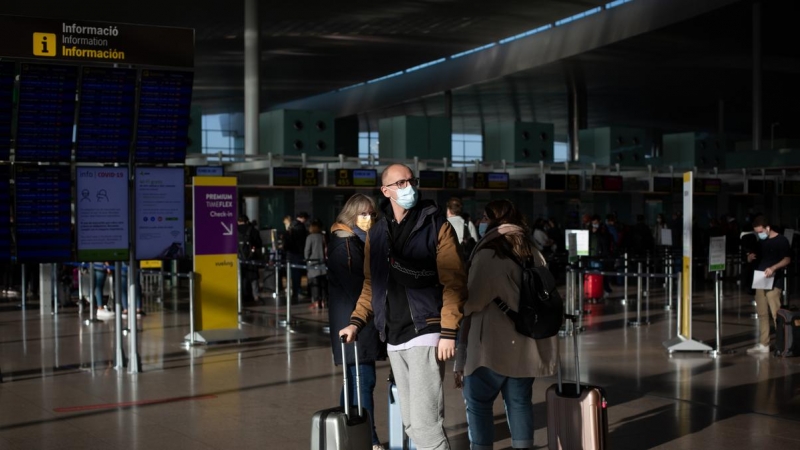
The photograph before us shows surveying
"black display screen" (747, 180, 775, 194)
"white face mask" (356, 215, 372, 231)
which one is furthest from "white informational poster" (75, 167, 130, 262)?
"black display screen" (747, 180, 775, 194)

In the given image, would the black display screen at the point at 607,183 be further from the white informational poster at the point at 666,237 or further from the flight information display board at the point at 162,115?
the flight information display board at the point at 162,115

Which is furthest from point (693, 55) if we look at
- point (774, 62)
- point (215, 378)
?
point (215, 378)

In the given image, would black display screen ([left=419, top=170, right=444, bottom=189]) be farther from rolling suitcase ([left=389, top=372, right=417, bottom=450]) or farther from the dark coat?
rolling suitcase ([left=389, top=372, right=417, bottom=450])

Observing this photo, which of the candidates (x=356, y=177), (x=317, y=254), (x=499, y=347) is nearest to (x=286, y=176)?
(x=356, y=177)

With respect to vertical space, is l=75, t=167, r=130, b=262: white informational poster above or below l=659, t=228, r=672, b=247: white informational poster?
above

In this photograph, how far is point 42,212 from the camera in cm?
1009

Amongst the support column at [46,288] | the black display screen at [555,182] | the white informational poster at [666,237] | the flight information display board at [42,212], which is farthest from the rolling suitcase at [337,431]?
the black display screen at [555,182]

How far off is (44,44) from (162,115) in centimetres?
154

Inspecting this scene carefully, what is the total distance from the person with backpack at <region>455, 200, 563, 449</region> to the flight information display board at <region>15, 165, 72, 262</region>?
6.11m

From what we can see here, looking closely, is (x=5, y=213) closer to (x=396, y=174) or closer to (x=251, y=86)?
(x=396, y=174)

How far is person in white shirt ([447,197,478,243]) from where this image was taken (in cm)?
1366

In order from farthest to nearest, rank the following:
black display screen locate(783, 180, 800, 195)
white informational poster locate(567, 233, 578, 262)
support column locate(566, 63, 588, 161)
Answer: support column locate(566, 63, 588, 161)
black display screen locate(783, 180, 800, 195)
white informational poster locate(567, 233, 578, 262)

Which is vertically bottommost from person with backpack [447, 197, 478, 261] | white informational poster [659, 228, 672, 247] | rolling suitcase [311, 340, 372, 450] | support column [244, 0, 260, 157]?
rolling suitcase [311, 340, 372, 450]

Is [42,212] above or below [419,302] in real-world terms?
above
